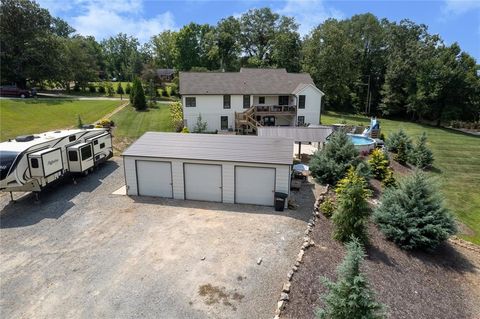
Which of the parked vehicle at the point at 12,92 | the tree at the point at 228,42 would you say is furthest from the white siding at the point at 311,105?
the parked vehicle at the point at 12,92

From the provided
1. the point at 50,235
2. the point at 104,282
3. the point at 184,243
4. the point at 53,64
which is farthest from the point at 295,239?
the point at 53,64

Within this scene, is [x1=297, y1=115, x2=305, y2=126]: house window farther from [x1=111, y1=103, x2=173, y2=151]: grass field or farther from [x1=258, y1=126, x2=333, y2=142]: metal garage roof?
[x1=111, y1=103, x2=173, y2=151]: grass field

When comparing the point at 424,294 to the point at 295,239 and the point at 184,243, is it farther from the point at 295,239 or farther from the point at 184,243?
the point at 184,243

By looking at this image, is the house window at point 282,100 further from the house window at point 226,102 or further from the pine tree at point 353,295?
the pine tree at point 353,295

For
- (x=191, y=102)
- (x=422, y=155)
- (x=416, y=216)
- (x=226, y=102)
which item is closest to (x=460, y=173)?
(x=422, y=155)

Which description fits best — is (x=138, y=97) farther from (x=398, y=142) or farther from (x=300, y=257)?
(x=300, y=257)

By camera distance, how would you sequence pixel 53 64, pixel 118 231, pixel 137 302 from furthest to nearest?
pixel 53 64 < pixel 118 231 < pixel 137 302
